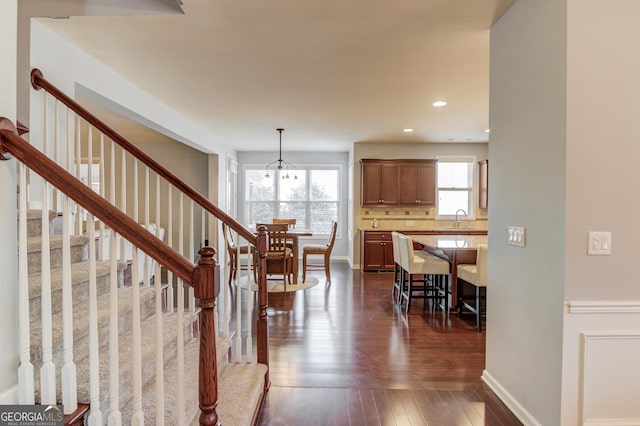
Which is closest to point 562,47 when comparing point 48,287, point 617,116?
point 617,116

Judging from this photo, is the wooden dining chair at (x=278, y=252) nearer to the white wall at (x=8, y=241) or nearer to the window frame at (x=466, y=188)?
the white wall at (x=8, y=241)

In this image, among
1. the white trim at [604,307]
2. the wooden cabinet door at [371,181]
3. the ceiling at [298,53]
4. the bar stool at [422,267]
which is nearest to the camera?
the white trim at [604,307]

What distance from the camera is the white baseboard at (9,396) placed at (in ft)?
4.26

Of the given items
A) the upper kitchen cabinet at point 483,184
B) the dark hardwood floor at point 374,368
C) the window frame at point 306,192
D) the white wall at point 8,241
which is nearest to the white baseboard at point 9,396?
the white wall at point 8,241

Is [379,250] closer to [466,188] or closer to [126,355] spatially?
[466,188]

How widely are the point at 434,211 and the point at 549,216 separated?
5.37m

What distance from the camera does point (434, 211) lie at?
7.07 meters

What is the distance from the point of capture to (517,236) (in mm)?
2102

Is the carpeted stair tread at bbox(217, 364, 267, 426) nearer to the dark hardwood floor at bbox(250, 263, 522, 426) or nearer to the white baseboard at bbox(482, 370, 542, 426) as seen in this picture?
the dark hardwood floor at bbox(250, 263, 522, 426)

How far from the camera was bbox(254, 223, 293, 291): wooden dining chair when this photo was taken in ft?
15.7

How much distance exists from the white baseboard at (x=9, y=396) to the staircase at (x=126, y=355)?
0.07 m

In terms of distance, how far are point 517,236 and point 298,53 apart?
218 cm

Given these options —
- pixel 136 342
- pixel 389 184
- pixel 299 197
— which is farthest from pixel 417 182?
pixel 136 342

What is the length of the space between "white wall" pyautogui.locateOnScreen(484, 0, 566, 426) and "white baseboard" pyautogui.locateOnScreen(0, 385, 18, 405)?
8.05 feet
